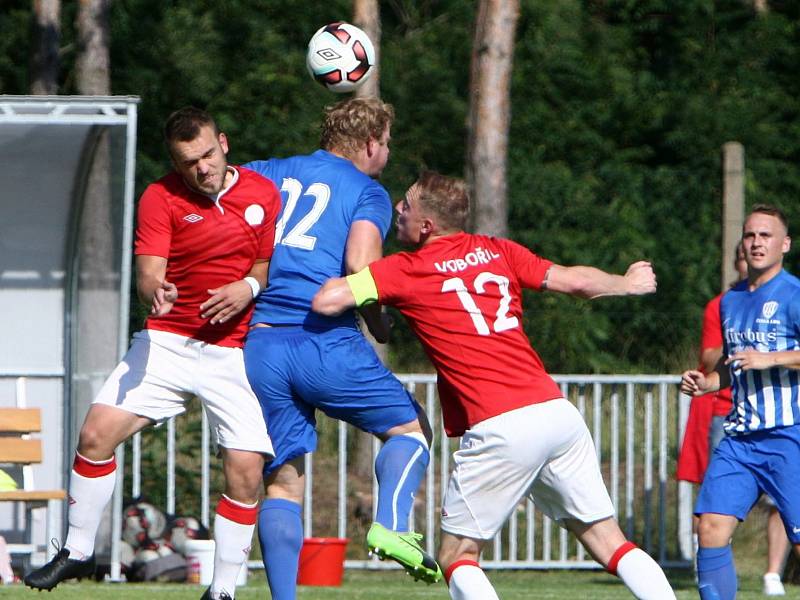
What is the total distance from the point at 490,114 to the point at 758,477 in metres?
Result: 5.69

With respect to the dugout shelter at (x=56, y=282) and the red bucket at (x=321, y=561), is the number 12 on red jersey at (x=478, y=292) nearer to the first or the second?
the red bucket at (x=321, y=561)

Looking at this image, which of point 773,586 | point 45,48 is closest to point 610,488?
point 773,586

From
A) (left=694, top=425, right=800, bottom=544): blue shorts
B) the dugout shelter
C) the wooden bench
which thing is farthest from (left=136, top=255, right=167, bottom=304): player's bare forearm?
the wooden bench

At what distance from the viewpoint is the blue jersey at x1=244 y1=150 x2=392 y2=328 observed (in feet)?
20.1

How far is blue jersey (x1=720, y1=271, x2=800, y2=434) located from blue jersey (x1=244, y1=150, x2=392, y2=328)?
1909 millimetres

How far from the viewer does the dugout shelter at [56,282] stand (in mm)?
9492

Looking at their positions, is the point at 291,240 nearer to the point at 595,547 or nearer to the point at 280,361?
the point at 280,361

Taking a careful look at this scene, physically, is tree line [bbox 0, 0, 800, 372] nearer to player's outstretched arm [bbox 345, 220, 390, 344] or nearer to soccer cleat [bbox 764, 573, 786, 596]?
soccer cleat [bbox 764, 573, 786, 596]

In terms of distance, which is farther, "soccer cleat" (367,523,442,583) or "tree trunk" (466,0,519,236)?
"tree trunk" (466,0,519,236)

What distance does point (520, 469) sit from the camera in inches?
216

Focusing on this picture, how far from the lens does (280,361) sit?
605 centimetres

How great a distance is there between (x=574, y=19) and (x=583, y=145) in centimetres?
162

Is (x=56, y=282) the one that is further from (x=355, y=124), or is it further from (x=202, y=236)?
(x=355, y=124)

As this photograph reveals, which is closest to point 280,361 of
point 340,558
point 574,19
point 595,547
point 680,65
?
point 595,547
